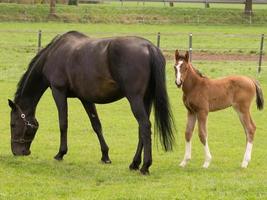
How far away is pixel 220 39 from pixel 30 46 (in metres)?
10.9

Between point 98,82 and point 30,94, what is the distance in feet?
4.91

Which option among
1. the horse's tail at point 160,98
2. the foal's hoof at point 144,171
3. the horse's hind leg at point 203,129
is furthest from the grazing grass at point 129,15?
the foal's hoof at point 144,171

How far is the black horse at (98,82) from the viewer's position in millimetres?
9320

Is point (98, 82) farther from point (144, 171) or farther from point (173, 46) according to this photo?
point (173, 46)

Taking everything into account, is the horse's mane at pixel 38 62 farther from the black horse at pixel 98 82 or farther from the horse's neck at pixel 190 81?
the horse's neck at pixel 190 81

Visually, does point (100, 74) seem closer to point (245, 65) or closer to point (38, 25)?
point (245, 65)

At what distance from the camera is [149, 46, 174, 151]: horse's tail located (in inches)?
368

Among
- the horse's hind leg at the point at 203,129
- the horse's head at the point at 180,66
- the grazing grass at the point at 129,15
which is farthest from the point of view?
the grazing grass at the point at 129,15

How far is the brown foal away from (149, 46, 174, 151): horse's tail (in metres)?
0.58

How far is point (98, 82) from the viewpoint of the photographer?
383 inches

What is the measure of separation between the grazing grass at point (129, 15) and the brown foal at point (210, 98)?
125 ft

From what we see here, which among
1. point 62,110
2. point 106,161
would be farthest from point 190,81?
point 62,110

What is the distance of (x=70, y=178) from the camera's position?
9.09 metres

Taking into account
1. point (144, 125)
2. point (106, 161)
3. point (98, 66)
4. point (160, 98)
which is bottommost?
point (106, 161)
